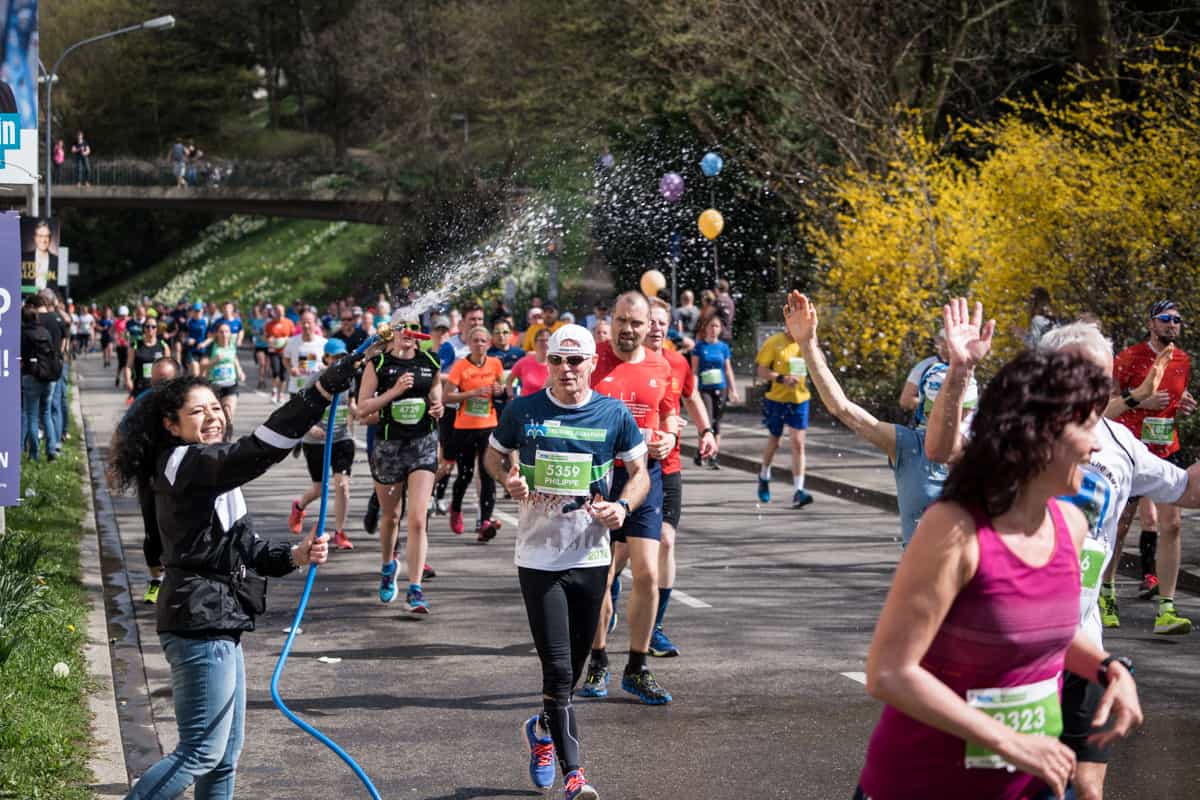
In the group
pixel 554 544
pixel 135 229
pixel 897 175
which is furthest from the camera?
pixel 135 229

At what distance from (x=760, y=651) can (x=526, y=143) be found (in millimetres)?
32875

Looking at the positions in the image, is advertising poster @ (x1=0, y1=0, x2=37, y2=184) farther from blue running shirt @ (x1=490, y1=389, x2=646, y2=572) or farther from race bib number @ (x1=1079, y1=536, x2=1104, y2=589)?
race bib number @ (x1=1079, y1=536, x2=1104, y2=589)

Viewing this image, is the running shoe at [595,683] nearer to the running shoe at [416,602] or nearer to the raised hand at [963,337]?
the running shoe at [416,602]

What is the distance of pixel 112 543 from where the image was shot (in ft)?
43.1

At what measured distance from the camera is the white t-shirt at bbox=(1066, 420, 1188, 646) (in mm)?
4328

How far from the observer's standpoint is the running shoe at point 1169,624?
892cm

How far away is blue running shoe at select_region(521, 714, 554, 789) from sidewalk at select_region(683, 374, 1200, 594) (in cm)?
596

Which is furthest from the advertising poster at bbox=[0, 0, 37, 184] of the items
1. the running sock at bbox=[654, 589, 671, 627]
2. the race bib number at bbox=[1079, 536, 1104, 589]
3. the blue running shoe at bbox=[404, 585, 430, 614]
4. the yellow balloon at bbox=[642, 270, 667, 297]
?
the yellow balloon at bbox=[642, 270, 667, 297]

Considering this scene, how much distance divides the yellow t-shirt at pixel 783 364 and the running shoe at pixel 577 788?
31.2 ft

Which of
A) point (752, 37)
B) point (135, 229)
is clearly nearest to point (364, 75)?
point (135, 229)

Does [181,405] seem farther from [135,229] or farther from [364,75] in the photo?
[135,229]

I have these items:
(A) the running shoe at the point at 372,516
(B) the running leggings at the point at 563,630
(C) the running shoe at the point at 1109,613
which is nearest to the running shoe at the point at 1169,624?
(C) the running shoe at the point at 1109,613

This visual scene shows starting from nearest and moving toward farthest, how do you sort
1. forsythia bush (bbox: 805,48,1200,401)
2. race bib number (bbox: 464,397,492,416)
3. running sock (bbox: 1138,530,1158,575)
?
running sock (bbox: 1138,530,1158,575) < race bib number (bbox: 464,397,492,416) < forsythia bush (bbox: 805,48,1200,401)

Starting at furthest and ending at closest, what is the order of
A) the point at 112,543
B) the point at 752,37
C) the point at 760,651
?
the point at 752,37
the point at 112,543
the point at 760,651
